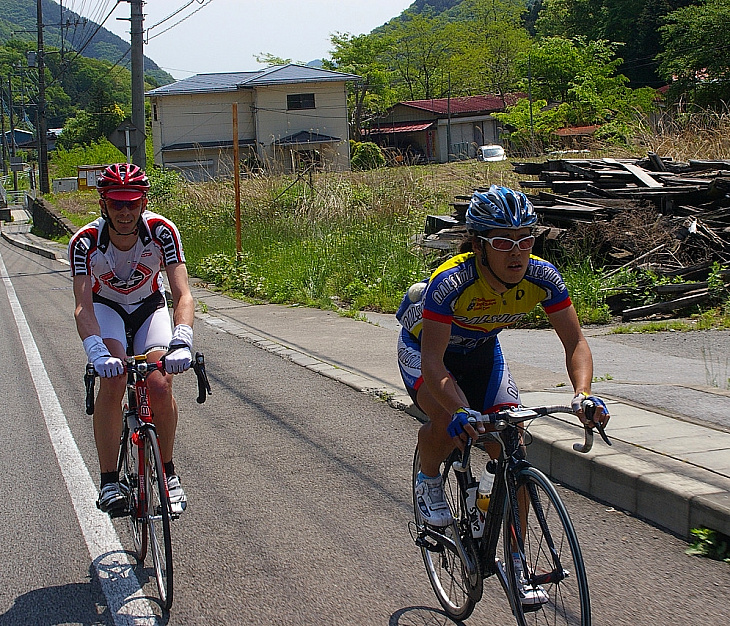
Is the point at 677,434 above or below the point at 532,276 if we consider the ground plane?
below

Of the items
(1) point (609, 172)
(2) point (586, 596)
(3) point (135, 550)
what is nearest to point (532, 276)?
(2) point (586, 596)

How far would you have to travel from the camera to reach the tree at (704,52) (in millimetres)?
46062

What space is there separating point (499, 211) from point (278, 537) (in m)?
2.43

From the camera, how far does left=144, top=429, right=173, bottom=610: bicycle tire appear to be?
387 centimetres

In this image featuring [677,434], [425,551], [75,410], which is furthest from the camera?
[75,410]

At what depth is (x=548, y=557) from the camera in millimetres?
3197

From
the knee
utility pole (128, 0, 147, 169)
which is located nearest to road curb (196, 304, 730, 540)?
the knee

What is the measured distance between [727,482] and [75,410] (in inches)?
223

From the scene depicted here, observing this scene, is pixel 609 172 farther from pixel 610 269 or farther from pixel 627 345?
pixel 627 345

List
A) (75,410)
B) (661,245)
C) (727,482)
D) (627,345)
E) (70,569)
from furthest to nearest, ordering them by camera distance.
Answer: (661,245) < (627,345) < (75,410) < (727,482) < (70,569)

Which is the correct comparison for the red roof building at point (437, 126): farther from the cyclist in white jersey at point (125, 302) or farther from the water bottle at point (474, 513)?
the water bottle at point (474, 513)

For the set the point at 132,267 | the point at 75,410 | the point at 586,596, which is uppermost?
the point at 132,267

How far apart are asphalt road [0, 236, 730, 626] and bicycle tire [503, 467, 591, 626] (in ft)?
2.23

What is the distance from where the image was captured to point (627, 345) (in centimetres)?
994
